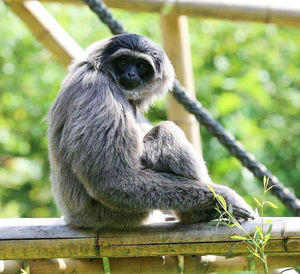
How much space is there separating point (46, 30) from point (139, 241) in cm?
383

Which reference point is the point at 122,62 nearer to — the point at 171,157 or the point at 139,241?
the point at 171,157

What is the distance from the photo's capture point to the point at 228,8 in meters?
7.46

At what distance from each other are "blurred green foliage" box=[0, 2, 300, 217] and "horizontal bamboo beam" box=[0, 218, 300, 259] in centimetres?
569

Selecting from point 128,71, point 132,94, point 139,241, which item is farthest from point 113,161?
point 128,71

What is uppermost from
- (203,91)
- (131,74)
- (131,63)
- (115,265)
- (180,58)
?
(203,91)

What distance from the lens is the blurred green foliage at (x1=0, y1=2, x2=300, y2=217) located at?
11.0 meters

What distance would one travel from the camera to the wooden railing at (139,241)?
4.68 meters

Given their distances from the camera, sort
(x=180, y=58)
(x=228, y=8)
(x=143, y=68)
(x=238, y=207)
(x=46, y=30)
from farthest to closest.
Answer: (x=180, y=58) → (x=46, y=30) → (x=228, y=8) → (x=143, y=68) → (x=238, y=207)

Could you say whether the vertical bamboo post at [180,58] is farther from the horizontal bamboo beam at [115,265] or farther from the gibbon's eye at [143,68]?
the horizontal bamboo beam at [115,265]

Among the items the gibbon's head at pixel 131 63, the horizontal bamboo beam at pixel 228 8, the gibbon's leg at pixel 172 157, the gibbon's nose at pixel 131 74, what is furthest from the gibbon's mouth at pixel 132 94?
the horizontal bamboo beam at pixel 228 8

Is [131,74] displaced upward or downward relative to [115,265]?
upward

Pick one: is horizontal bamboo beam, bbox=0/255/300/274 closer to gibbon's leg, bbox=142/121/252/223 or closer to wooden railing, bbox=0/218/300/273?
wooden railing, bbox=0/218/300/273

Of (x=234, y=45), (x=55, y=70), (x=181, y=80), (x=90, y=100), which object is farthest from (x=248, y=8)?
(x=55, y=70)

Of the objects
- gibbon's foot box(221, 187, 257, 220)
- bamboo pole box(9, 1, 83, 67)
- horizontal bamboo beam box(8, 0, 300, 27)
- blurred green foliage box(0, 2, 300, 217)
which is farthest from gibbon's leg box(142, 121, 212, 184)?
blurred green foliage box(0, 2, 300, 217)
